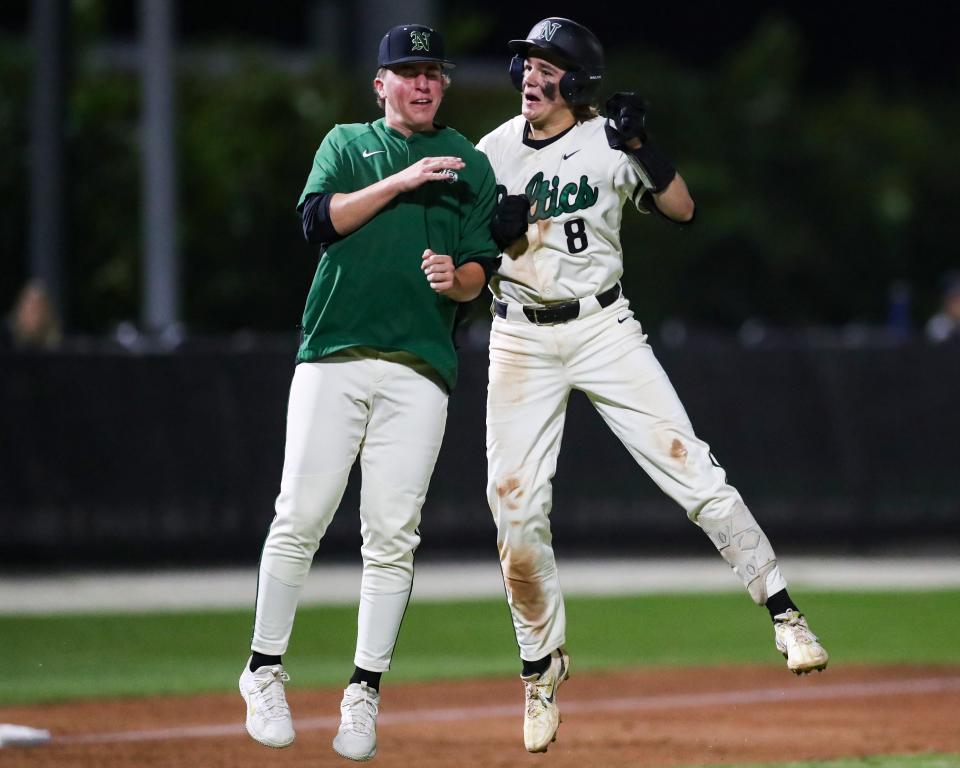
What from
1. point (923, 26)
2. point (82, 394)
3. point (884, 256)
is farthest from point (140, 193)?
point (923, 26)

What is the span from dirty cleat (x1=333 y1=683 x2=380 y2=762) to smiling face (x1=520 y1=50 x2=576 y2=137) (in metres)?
2.16

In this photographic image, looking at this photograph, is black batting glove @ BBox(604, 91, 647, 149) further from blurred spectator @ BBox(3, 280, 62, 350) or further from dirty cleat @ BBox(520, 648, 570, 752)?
blurred spectator @ BBox(3, 280, 62, 350)

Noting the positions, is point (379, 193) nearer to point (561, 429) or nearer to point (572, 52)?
point (572, 52)

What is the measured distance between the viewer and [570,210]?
6613 millimetres

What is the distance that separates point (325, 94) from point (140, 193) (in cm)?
430

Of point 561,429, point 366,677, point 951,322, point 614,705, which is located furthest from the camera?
point 951,322

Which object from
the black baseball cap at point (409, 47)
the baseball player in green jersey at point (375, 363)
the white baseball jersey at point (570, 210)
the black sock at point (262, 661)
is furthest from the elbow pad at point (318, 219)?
the black sock at point (262, 661)

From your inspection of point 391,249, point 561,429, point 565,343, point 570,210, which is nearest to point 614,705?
point 561,429

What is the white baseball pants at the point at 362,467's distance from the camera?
6.33 meters

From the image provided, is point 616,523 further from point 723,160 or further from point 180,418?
point 723,160

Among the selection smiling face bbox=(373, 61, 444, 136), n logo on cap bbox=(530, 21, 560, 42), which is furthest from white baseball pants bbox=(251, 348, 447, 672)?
n logo on cap bbox=(530, 21, 560, 42)

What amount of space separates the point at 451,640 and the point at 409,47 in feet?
20.3

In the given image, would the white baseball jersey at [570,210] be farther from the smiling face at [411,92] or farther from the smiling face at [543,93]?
the smiling face at [411,92]

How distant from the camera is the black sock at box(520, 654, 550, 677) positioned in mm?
6819
